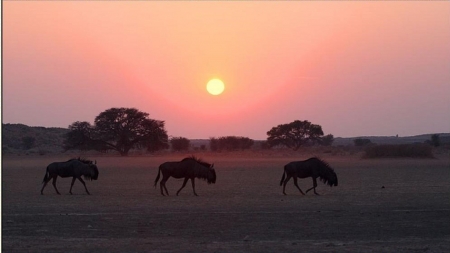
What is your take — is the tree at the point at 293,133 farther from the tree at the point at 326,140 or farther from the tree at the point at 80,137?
the tree at the point at 80,137

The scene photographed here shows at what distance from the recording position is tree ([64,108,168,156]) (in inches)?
3895

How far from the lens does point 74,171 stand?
27047 millimetres

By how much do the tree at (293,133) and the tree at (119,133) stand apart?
107ft

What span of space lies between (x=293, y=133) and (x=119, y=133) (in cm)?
4101

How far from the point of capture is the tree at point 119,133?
98.9 m

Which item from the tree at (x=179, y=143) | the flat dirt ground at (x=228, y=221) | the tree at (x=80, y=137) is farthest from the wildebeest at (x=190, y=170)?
the tree at (x=179, y=143)

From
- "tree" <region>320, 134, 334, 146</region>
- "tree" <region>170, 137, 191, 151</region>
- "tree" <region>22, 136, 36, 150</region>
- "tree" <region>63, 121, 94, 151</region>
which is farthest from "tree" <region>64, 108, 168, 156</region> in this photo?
"tree" <region>320, 134, 334, 146</region>

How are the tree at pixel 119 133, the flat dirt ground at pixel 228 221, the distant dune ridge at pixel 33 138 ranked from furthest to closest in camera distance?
the distant dune ridge at pixel 33 138
the tree at pixel 119 133
the flat dirt ground at pixel 228 221

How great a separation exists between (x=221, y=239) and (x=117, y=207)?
23.4 feet

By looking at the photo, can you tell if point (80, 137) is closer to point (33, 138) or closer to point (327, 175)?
point (33, 138)

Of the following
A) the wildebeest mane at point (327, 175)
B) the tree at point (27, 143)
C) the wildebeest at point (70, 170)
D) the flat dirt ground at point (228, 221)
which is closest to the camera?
the flat dirt ground at point (228, 221)

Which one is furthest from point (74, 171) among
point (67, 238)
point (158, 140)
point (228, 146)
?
point (228, 146)

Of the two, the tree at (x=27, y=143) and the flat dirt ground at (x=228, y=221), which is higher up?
the tree at (x=27, y=143)

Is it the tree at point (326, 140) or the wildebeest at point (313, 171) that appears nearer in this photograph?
the wildebeest at point (313, 171)
